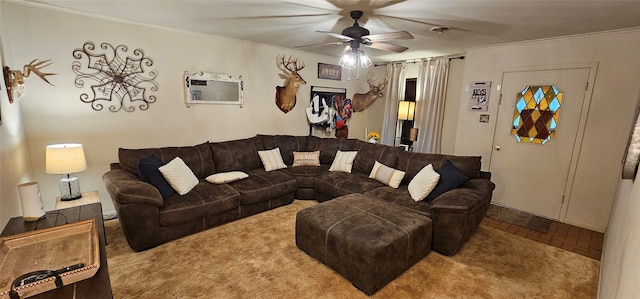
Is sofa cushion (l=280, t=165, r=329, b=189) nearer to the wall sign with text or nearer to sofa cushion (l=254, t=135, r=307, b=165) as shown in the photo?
sofa cushion (l=254, t=135, r=307, b=165)

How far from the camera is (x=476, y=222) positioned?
2744mm

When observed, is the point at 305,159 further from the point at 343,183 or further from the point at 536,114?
the point at 536,114

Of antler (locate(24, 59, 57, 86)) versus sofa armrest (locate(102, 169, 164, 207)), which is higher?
antler (locate(24, 59, 57, 86))

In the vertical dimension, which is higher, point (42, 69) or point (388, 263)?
point (42, 69)

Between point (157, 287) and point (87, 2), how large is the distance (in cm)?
273

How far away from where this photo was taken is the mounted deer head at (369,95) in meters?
5.55

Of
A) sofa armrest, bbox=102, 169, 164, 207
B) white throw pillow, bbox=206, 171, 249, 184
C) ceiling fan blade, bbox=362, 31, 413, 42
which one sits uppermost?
ceiling fan blade, bbox=362, 31, 413, 42

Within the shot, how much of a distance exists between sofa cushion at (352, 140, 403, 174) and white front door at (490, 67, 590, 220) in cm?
154

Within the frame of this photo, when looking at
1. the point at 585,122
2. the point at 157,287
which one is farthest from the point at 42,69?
the point at 585,122

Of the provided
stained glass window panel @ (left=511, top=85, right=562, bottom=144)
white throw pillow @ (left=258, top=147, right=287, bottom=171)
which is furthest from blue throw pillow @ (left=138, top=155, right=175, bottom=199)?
stained glass window panel @ (left=511, top=85, right=562, bottom=144)

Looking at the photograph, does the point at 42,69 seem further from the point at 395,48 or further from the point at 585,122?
the point at 585,122

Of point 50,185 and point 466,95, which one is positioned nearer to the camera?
point 50,185

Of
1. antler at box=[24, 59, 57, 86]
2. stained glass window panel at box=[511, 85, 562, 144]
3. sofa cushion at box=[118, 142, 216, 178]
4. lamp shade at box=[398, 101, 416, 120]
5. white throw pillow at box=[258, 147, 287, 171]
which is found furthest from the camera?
lamp shade at box=[398, 101, 416, 120]

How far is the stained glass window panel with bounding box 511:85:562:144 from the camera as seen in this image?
338 cm
